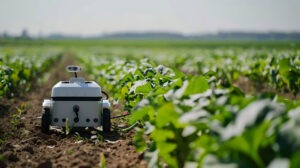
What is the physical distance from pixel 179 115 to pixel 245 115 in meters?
0.68

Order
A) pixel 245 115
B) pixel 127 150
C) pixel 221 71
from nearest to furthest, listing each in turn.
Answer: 1. pixel 245 115
2. pixel 127 150
3. pixel 221 71

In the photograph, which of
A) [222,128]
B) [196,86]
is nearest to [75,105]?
[196,86]

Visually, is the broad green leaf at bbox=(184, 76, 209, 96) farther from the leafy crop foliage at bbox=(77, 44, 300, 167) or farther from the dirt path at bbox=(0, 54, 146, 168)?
the dirt path at bbox=(0, 54, 146, 168)

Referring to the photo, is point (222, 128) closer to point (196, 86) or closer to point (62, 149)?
point (196, 86)

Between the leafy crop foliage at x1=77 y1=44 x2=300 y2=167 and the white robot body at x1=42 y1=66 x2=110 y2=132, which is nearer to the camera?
the leafy crop foliage at x1=77 y1=44 x2=300 y2=167

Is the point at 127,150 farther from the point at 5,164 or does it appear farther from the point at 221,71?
the point at 221,71

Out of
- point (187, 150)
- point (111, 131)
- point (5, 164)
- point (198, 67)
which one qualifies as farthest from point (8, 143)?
point (198, 67)

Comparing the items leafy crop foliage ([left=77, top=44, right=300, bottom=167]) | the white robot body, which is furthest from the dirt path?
leafy crop foliage ([left=77, top=44, right=300, bottom=167])

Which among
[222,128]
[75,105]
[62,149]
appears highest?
[222,128]

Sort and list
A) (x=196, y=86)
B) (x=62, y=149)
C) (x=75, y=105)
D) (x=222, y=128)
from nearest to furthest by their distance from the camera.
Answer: (x=222, y=128)
(x=196, y=86)
(x=62, y=149)
(x=75, y=105)

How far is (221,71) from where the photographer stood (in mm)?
13602

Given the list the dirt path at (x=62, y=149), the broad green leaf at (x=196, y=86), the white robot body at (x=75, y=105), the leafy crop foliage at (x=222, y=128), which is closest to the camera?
the leafy crop foliage at (x=222, y=128)

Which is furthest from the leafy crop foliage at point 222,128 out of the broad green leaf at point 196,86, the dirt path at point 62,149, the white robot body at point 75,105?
the white robot body at point 75,105

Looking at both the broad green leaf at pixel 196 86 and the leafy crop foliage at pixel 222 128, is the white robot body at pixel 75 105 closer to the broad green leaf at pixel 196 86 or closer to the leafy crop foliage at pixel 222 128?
the leafy crop foliage at pixel 222 128
